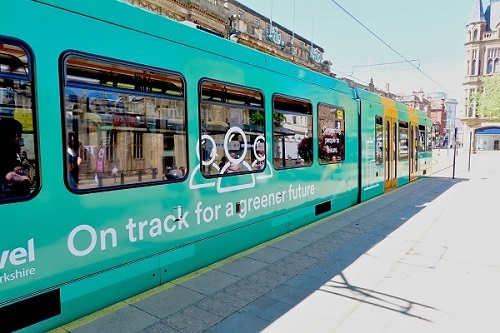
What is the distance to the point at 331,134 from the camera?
717 centimetres

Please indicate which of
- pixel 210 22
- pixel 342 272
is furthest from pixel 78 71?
pixel 210 22

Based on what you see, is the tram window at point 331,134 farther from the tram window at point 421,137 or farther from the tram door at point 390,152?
the tram window at point 421,137

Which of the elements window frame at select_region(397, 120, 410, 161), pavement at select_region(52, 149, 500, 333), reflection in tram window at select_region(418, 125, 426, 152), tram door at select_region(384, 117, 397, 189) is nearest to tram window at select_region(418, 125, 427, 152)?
reflection in tram window at select_region(418, 125, 426, 152)

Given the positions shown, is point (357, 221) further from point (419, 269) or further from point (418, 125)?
point (418, 125)

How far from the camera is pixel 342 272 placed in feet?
14.4

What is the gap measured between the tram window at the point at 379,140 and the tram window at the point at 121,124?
7318 mm

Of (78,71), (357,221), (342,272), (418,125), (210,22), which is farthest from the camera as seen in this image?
(210,22)

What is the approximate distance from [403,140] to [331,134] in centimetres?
617

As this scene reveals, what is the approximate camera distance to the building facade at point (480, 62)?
56.6 m

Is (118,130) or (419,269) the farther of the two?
(419,269)

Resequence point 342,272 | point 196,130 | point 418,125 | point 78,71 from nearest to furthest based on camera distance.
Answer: point 78,71, point 196,130, point 342,272, point 418,125

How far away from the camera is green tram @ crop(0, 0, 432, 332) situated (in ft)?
8.39

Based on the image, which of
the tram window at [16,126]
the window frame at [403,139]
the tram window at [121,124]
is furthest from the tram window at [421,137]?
the tram window at [16,126]

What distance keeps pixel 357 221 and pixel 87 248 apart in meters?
5.56
